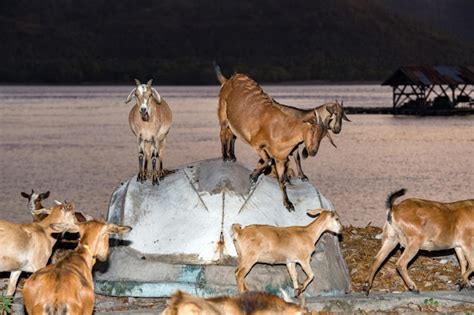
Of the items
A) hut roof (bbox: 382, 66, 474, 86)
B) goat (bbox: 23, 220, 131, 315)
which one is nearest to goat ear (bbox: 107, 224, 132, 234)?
goat (bbox: 23, 220, 131, 315)

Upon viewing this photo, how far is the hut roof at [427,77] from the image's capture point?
280 ft

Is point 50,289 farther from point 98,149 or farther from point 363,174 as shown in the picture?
point 98,149

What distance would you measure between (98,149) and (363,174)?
22377 millimetres

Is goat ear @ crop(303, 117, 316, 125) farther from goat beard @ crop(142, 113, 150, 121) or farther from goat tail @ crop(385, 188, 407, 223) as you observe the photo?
goat beard @ crop(142, 113, 150, 121)

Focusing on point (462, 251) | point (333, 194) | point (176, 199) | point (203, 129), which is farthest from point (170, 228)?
point (203, 129)

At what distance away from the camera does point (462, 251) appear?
14945 millimetres

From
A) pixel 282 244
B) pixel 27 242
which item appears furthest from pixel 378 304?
Result: pixel 27 242

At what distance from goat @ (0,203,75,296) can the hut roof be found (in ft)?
236

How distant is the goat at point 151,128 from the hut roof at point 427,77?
228 feet

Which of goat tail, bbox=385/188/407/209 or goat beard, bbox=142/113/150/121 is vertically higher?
goat beard, bbox=142/113/150/121

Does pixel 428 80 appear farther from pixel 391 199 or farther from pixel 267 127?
pixel 391 199

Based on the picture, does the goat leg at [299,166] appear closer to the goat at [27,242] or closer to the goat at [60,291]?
the goat at [27,242]

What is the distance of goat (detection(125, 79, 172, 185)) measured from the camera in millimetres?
15484

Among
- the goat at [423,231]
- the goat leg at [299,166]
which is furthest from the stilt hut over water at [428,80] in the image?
the goat at [423,231]
